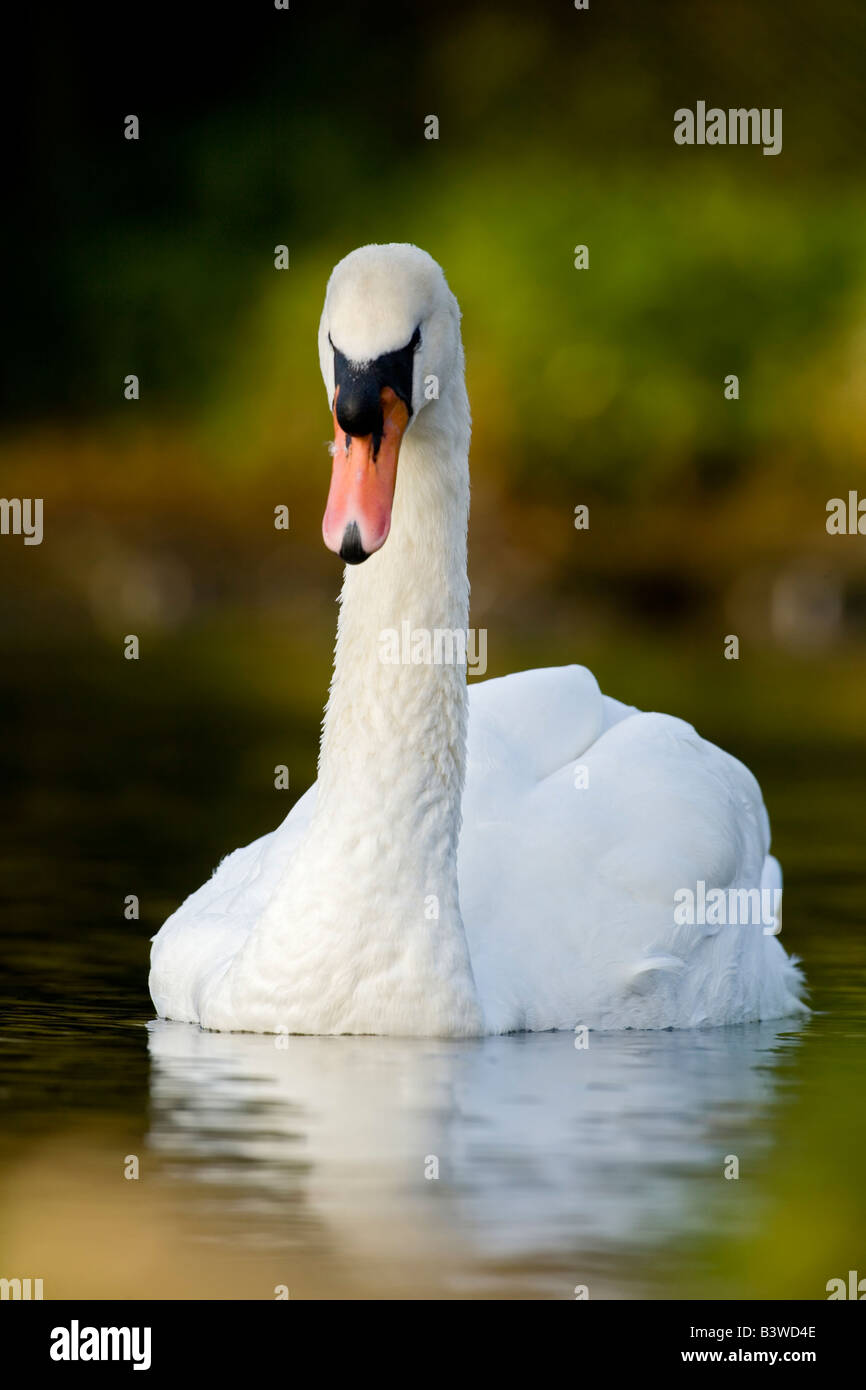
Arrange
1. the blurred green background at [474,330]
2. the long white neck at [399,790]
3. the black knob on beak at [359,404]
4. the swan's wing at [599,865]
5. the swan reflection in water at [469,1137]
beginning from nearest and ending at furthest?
the swan reflection in water at [469,1137] → the black knob on beak at [359,404] → the long white neck at [399,790] → the swan's wing at [599,865] → the blurred green background at [474,330]

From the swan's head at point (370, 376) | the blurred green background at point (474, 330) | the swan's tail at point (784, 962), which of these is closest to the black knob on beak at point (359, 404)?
the swan's head at point (370, 376)

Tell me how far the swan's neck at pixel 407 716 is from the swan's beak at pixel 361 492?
25.2 inches

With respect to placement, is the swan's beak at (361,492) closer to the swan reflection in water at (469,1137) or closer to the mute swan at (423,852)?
the mute swan at (423,852)

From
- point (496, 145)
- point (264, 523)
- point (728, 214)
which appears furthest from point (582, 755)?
point (496, 145)

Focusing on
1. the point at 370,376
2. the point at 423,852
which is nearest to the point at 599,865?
the point at 423,852

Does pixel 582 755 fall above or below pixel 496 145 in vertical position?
below

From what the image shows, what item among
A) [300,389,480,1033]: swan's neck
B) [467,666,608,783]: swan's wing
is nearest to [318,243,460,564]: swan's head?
[300,389,480,1033]: swan's neck

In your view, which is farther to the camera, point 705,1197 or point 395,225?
point 395,225

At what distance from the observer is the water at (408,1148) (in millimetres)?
6273

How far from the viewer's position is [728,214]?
129ft

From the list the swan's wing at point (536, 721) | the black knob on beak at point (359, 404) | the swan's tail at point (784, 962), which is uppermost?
the black knob on beak at point (359, 404)

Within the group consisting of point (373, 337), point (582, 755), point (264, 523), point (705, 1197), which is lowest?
point (705, 1197)

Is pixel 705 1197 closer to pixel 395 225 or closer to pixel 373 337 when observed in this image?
pixel 373 337

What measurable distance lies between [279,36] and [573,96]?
577 cm
